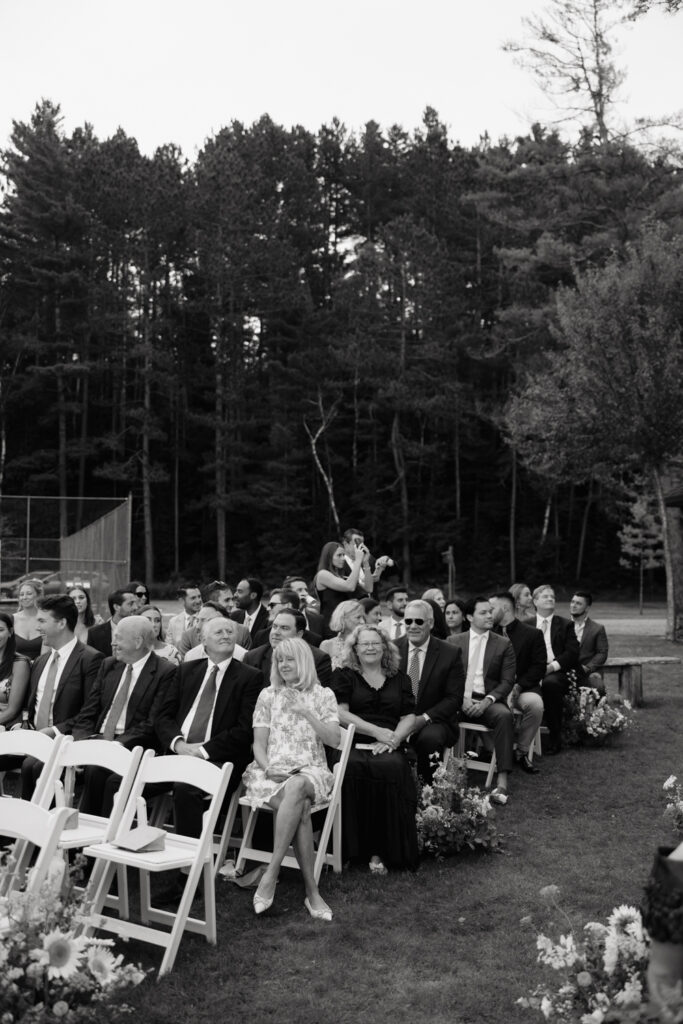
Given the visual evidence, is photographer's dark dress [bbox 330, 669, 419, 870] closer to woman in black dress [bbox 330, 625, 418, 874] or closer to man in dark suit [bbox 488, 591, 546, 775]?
woman in black dress [bbox 330, 625, 418, 874]

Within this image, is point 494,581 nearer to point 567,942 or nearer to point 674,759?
point 674,759

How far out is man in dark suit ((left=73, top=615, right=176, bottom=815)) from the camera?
20.6ft

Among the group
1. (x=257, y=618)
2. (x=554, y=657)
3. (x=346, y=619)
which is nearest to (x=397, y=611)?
(x=257, y=618)

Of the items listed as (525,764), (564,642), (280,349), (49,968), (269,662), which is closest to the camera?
(49,968)

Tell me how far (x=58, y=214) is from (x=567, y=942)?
36574 mm

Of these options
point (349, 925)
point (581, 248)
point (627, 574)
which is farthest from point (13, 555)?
point (627, 574)

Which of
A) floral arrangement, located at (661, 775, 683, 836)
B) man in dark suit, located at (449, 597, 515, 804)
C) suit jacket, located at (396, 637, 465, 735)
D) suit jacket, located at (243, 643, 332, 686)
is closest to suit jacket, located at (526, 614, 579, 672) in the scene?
man in dark suit, located at (449, 597, 515, 804)

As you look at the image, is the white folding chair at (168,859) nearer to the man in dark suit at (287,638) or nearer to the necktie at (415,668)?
the man in dark suit at (287,638)

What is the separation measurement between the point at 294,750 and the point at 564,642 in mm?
4925

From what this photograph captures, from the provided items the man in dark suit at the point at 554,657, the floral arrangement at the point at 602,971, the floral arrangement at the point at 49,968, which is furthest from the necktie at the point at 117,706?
the man in dark suit at the point at 554,657

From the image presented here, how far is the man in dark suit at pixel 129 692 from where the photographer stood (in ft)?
20.6

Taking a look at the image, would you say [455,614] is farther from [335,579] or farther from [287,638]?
[287,638]

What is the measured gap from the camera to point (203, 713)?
6.29 metres

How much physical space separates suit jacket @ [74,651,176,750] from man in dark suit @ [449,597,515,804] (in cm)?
287
